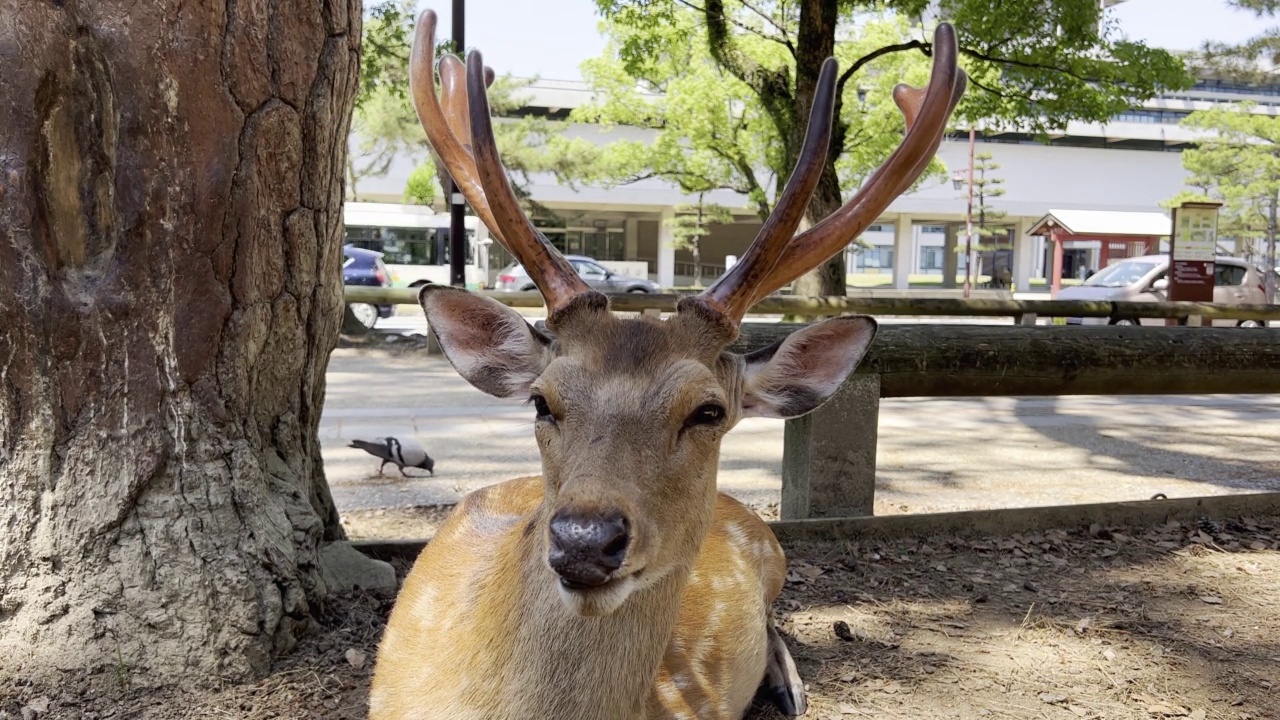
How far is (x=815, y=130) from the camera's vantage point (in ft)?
7.55

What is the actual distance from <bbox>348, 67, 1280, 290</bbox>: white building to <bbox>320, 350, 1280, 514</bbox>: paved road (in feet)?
92.6

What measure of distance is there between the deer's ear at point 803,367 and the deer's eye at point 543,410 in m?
0.56

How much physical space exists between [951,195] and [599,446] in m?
43.8

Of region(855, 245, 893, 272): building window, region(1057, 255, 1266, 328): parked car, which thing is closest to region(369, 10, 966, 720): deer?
region(1057, 255, 1266, 328): parked car

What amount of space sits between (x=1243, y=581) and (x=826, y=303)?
19.2 feet

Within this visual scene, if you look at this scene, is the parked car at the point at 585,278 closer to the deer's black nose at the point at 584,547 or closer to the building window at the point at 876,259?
the deer's black nose at the point at 584,547

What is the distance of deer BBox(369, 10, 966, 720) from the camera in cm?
204

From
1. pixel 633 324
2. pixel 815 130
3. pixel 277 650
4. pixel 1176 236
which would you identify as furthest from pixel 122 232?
pixel 1176 236

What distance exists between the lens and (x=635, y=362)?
220cm

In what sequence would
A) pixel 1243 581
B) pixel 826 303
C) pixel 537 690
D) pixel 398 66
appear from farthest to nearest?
pixel 398 66
pixel 826 303
pixel 1243 581
pixel 537 690

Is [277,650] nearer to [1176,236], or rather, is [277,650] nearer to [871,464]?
[871,464]

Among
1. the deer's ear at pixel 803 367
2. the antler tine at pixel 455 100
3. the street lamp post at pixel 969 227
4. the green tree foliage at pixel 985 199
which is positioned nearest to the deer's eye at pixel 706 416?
the deer's ear at pixel 803 367

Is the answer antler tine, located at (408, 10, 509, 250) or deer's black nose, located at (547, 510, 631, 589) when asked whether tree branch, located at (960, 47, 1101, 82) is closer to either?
antler tine, located at (408, 10, 509, 250)

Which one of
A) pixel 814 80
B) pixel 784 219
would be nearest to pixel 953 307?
pixel 814 80
